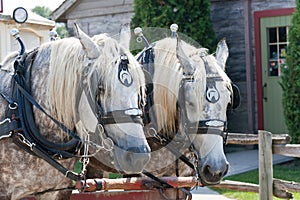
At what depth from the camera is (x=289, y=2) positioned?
10.1m

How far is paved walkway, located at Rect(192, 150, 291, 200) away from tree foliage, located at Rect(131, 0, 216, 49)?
6.11ft

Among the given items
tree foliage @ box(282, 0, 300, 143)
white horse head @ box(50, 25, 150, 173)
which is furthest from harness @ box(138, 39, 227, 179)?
tree foliage @ box(282, 0, 300, 143)

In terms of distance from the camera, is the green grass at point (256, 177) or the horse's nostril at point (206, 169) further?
the green grass at point (256, 177)

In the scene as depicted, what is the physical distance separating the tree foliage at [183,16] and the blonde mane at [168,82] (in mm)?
5342

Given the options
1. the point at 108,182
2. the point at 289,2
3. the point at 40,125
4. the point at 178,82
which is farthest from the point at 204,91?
the point at 289,2

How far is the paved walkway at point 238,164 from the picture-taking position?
7434mm

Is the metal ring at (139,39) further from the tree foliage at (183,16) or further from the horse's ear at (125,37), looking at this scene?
the tree foliage at (183,16)

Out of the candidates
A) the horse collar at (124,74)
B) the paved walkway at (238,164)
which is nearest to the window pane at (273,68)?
the paved walkway at (238,164)

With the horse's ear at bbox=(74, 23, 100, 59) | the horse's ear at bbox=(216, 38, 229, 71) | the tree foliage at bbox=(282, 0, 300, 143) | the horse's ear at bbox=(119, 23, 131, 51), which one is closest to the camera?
the horse's ear at bbox=(74, 23, 100, 59)

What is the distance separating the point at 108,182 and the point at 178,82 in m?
0.85

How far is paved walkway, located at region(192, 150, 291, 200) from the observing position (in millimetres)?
7434

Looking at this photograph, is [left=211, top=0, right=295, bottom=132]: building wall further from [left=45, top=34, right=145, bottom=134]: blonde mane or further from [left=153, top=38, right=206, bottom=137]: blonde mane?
[left=45, top=34, right=145, bottom=134]: blonde mane

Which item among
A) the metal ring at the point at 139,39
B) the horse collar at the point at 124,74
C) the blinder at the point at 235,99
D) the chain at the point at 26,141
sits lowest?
the chain at the point at 26,141

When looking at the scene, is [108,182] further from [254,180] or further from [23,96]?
[254,180]
